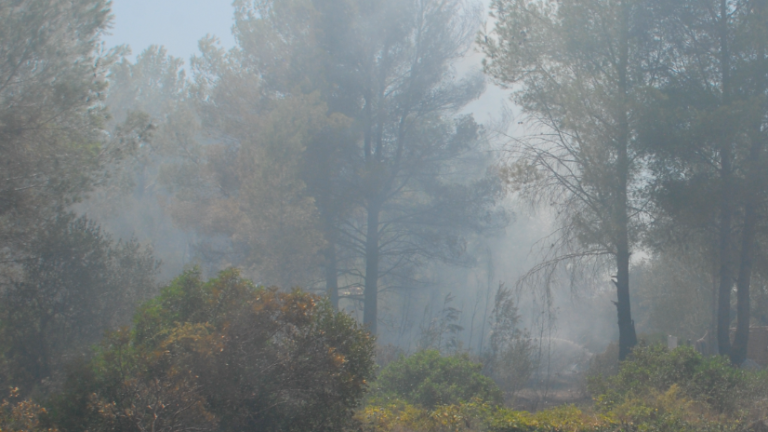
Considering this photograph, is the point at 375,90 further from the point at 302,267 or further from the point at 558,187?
the point at 558,187

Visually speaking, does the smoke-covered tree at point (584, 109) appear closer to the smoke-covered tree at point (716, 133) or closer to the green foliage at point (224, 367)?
the smoke-covered tree at point (716, 133)

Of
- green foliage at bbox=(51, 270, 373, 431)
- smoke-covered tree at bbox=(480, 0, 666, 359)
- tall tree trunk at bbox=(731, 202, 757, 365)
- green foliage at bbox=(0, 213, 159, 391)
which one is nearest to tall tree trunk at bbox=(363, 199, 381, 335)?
smoke-covered tree at bbox=(480, 0, 666, 359)

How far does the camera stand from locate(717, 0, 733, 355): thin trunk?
12.6 metres

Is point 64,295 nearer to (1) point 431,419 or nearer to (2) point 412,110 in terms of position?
(1) point 431,419

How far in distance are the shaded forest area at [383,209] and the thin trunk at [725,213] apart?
81 mm

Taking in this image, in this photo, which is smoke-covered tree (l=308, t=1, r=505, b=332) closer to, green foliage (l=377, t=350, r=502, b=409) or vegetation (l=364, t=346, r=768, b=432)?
green foliage (l=377, t=350, r=502, b=409)

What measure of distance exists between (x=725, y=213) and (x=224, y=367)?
1292 centimetres

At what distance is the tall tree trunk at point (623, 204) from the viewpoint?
42.7 feet

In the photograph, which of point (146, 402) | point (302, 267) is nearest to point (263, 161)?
point (302, 267)

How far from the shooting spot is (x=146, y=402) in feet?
12.3

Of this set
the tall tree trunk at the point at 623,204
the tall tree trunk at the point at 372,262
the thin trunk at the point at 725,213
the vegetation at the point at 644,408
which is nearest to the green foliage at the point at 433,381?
the vegetation at the point at 644,408

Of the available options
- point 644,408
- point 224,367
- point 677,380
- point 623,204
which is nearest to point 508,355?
point 623,204

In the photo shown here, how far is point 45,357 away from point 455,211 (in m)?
14.0

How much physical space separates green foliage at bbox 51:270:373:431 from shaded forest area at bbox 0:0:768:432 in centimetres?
2
